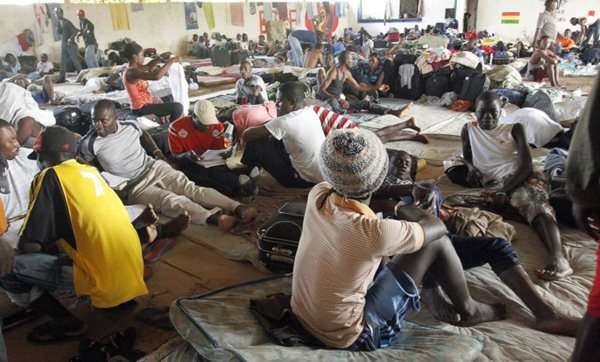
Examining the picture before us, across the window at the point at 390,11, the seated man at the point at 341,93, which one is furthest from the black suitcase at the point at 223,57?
the window at the point at 390,11

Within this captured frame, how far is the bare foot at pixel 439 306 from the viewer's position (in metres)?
1.98

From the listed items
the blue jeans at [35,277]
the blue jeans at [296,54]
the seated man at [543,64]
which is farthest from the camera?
the blue jeans at [296,54]

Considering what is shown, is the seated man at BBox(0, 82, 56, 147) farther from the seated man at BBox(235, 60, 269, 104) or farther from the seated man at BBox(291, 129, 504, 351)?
the seated man at BBox(291, 129, 504, 351)

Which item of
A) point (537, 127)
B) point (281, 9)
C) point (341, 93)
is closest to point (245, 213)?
point (537, 127)

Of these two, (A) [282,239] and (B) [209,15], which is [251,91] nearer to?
(A) [282,239]

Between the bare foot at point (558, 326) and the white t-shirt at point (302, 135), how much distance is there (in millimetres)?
1820

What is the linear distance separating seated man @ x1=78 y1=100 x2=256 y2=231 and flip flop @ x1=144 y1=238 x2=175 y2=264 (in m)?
0.27

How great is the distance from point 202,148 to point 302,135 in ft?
2.84

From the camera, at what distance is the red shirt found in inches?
145

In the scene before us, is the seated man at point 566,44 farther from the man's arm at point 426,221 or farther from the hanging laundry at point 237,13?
the man's arm at point 426,221

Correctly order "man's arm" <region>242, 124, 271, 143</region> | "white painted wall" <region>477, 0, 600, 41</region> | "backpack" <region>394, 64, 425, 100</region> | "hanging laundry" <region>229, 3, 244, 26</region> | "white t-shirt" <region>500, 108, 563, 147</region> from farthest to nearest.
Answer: "white painted wall" <region>477, 0, 600, 41</region> → "hanging laundry" <region>229, 3, 244, 26</region> → "backpack" <region>394, 64, 425, 100</region> → "white t-shirt" <region>500, 108, 563, 147</region> → "man's arm" <region>242, 124, 271, 143</region>

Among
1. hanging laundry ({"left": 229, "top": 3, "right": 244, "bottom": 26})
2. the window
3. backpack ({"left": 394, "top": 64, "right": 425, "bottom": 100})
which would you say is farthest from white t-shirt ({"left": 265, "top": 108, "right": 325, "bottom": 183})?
the window

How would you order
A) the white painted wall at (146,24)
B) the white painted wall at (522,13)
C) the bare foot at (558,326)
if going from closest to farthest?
1. the bare foot at (558,326)
2. the white painted wall at (146,24)
3. the white painted wall at (522,13)

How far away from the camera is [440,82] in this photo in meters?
6.71
